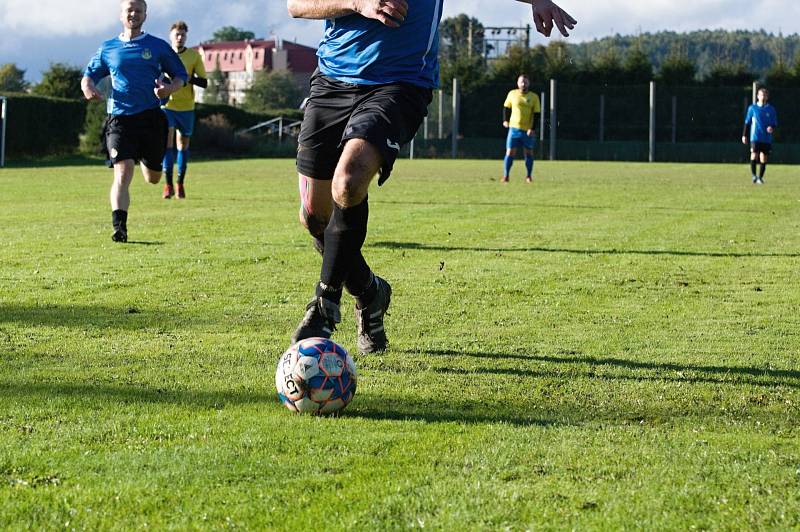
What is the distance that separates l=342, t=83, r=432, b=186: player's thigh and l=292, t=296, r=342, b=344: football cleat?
2.14 feet

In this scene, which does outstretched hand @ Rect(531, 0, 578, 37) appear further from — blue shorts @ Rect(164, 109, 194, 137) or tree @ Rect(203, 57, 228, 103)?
tree @ Rect(203, 57, 228, 103)

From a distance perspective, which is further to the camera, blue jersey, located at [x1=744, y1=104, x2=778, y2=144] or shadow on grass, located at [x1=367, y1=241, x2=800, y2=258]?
blue jersey, located at [x1=744, y1=104, x2=778, y2=144]

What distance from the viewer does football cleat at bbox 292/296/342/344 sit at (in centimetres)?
539

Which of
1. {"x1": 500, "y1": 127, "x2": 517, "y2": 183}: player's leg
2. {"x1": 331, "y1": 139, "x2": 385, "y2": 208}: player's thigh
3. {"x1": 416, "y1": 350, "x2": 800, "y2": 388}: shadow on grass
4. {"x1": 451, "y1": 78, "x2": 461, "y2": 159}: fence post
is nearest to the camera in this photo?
{"x1": 416, "y1": 350, "x2": 800, "y2": 388}: shadow on grass

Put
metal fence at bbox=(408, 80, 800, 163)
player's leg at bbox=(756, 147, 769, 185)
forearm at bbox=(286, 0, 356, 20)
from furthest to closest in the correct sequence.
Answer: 1. metal fence at bbox=(408, 80, 800, 163)
2. player's leg at bbox=(756, 147, 769, 185)
3. forearm at bbox=(286, 0, 356, 20)

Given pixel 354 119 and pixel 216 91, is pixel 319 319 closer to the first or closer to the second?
pixel 354 119

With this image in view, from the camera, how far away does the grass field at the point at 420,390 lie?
10.7 feet

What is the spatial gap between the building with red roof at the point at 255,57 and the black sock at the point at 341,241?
435ft

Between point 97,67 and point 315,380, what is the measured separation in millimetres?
8213

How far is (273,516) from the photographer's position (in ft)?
10.2

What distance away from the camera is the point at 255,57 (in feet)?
498

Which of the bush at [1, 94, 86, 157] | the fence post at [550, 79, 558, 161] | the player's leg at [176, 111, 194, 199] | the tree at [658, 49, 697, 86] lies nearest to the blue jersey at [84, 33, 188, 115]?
the player's leg at [176, 111, 194, 199]

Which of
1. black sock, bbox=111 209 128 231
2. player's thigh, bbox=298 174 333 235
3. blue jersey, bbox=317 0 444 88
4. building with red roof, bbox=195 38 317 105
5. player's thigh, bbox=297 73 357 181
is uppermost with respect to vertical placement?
building with red roof, bbox=195 38 317 105

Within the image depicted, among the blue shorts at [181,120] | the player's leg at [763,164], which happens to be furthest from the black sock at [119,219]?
the player's leg at [763,164]
